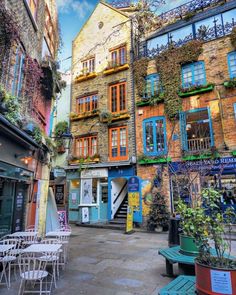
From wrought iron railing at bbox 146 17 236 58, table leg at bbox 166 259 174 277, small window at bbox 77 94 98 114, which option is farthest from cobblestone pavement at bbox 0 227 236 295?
wrought iron railing at bbox 146 17 236 58

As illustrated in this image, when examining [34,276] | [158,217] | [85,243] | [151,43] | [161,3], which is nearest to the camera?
[34,276]

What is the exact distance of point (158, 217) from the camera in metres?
10.7

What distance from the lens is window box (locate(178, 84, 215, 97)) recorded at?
433 inches

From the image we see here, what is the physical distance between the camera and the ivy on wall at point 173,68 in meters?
11.7

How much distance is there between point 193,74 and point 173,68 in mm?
1159

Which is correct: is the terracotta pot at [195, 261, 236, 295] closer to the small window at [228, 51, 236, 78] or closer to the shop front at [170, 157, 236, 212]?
the shop front at [170, 157, 236, 212]

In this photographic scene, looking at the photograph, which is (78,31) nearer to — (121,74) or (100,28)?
(100,28)

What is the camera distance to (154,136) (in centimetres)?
1220

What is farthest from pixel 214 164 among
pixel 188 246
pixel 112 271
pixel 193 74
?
pixel 112 271

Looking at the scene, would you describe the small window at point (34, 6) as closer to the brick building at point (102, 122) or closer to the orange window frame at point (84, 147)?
the brick building at point (102, 122)

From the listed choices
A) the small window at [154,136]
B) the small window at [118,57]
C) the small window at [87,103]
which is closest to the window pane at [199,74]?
the small window at [154,136]

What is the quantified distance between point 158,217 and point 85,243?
13.4ft

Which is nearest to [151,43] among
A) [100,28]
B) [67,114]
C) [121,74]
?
[121,74]

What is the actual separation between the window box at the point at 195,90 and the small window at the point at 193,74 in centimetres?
40
